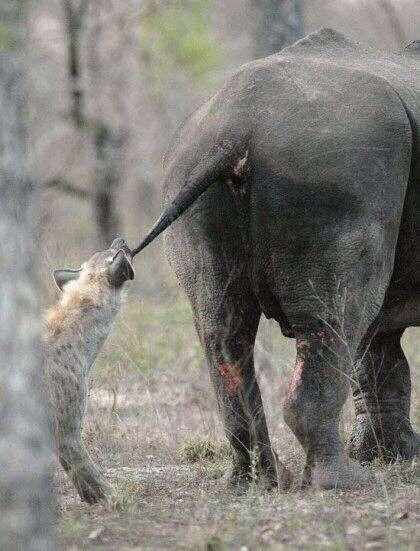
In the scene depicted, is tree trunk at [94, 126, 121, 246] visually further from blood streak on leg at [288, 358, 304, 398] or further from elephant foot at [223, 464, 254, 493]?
blood streak on leg at [288, 358, 304, 398]

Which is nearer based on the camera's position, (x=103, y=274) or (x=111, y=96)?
(x=103, y=274)

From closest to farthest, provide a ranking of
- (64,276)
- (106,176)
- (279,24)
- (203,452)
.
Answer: (64,276)
(203,452)
(279,24)
(106,176)

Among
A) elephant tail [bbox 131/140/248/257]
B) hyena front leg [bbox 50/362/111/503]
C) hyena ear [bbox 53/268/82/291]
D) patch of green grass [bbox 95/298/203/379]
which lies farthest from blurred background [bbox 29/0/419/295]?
hyena front leg [bbox 50/362/111/503]

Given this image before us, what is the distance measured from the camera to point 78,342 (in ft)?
20.2

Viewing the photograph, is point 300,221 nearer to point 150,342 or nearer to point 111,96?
point 150,342

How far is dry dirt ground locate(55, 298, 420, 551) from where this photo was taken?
5109 mm

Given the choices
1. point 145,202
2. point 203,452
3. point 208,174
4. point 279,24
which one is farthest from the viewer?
point 145,202

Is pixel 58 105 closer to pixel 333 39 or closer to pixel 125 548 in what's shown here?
pixel 333 39

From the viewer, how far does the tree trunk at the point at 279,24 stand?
11.0m

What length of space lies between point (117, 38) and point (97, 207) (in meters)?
3.00

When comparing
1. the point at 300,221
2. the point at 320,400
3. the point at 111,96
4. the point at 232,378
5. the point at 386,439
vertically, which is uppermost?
the point at 111,96

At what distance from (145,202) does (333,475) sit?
1701 cm

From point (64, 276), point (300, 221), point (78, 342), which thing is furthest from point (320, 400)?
point (64, 276)

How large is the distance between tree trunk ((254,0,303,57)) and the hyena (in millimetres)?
4807
